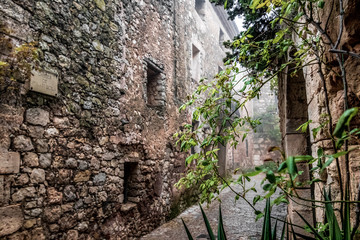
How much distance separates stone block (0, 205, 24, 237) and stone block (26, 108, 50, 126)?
0.76 metres

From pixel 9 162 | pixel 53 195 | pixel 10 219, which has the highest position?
pixel 9 162

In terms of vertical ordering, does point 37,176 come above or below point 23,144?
below

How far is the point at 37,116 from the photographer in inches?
94.6

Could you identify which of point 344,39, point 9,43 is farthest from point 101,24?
point 344,39

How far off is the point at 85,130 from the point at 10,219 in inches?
45.5

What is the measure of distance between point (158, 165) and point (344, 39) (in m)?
3.66

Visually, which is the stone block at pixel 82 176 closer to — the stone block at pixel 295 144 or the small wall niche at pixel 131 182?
the small wall niche at pixel 131 182

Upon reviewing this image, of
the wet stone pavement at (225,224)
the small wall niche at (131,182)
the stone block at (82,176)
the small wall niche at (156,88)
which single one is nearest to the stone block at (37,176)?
the stone block at (82,176)

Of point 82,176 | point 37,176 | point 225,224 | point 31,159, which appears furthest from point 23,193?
point 225,224

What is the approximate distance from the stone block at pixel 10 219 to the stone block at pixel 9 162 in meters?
0.30

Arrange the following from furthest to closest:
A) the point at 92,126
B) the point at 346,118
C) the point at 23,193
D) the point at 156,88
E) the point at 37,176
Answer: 1. the point at 156,88
2. the point at 92,126
3. the point at 37,176
4. the point at 23,193
5. the point at 346,118

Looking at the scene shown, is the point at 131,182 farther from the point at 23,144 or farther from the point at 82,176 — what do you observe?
the point at 23,144

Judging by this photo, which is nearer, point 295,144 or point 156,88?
point 295,144

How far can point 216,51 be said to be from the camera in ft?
29.1
